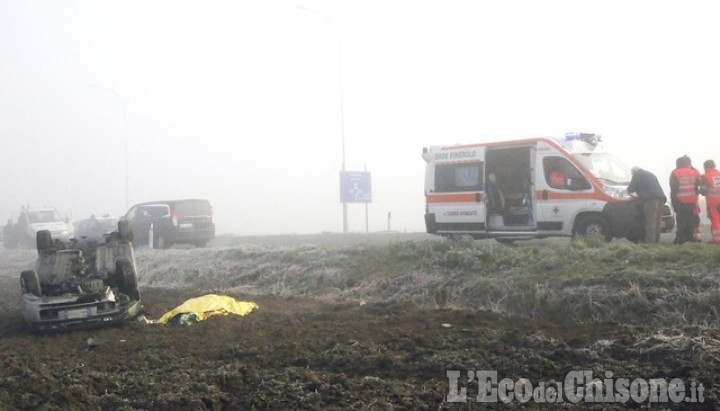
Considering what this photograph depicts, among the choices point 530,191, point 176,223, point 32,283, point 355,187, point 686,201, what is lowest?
point 32,283

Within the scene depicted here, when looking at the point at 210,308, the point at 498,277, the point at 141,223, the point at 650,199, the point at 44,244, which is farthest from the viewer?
the point at 141,223

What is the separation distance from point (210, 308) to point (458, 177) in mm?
8022

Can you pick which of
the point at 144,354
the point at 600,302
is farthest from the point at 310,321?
the point at 600,302

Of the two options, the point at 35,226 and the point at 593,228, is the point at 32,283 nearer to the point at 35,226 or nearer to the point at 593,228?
the point at 593,228

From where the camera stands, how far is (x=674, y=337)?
26.1 feet

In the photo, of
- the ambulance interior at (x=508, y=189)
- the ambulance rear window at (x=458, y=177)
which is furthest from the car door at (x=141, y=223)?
the ambulance interior at (x=508, y=189)

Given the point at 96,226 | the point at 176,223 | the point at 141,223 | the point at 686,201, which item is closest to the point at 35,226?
the point at 96,226

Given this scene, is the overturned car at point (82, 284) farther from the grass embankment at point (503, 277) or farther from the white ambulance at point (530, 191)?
the white ambulance at point (530, 191)

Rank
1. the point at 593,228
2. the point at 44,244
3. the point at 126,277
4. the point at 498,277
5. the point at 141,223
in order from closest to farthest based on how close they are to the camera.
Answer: the point at 126,277
the point at 498,277
the point at 44,244
the point at 593,228
the point at 141,223

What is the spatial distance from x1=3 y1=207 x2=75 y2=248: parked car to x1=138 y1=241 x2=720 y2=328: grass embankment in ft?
53.5

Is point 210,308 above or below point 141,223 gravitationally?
below

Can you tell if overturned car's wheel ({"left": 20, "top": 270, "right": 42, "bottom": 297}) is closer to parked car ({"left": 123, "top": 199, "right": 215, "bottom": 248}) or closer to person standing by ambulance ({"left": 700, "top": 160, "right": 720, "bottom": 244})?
person standing by ambulance ({"left": 700, "top": 160, "right": 720, "bottom": 244})

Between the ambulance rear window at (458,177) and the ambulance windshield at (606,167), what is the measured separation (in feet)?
8.15

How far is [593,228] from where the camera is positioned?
15891mm
